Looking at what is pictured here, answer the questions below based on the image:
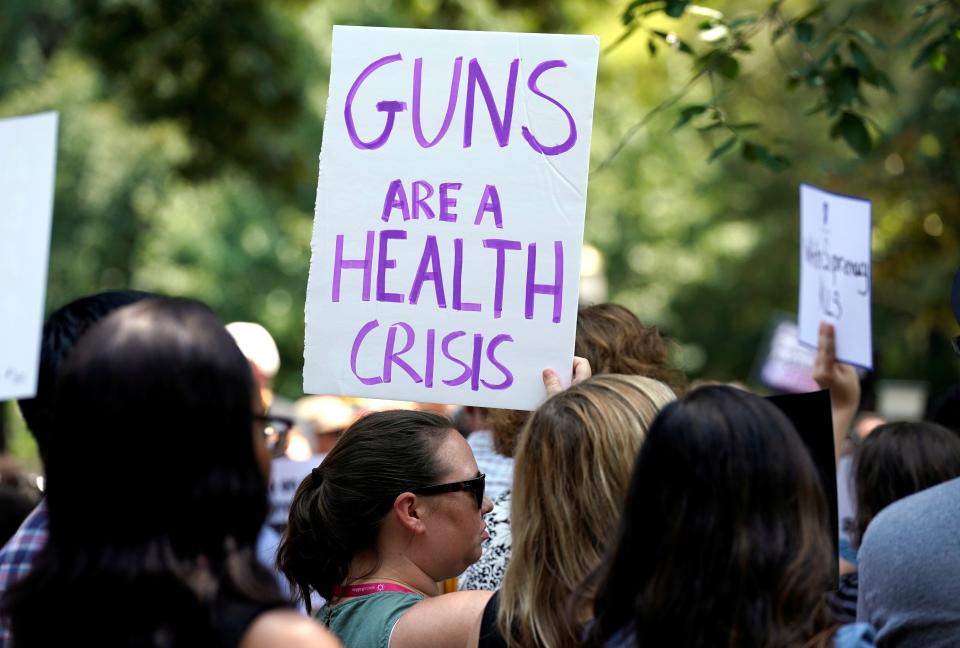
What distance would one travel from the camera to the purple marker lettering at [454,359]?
120 inches

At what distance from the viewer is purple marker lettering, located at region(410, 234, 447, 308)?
122 inches

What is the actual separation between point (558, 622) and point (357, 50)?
1.56 metres

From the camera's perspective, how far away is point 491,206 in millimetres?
3107

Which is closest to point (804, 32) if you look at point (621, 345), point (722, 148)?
point (722, 148)

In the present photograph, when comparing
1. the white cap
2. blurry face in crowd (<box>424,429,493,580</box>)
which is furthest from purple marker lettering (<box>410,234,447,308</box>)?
the white cap

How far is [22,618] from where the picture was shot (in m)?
1.80

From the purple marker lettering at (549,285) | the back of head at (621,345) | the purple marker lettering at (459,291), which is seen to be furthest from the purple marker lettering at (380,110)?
the back of head at (621,345)

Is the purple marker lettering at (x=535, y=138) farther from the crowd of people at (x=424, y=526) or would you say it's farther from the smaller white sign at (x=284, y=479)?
the smaller white sign at (x=284, y=479)

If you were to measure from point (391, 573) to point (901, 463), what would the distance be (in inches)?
65.0

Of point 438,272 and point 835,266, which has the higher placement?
point 835,266

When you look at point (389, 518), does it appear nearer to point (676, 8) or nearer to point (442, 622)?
point (442, 622)

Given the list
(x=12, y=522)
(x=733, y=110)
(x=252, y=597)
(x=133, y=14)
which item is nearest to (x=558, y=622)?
(x=252, y=597)

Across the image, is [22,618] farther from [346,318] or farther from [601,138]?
[601,138]

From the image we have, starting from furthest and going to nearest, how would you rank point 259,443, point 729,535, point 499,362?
point 499,362
point 729,535
point 259,443
